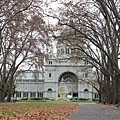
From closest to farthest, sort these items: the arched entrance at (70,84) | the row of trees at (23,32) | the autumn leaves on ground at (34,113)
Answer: the autumn leaves on ground at (34,113), the row of trees at (23,32), the arched entrance at (70,84)

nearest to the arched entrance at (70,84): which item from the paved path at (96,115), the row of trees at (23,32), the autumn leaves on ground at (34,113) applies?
the row of trees at (23,32)

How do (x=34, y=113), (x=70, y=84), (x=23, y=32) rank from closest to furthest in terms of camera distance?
(x=34, y=113), (x=23, y=32), (x=70, y=84)

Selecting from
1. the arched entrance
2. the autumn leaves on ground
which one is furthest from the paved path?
the arched entrance

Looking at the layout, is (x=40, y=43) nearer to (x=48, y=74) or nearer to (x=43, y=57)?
(x=43, y=57)

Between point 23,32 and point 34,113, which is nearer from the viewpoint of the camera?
point 34,113

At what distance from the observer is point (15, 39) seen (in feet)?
114

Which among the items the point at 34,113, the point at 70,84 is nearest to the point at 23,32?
the point at 34,113

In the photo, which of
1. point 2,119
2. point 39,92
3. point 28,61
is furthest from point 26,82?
point 2,119

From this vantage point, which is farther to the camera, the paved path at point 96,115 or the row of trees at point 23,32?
the row of trees at point 23,32

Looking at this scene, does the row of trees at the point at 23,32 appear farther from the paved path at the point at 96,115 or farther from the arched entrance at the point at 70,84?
the arched entrance at the point at 70,84

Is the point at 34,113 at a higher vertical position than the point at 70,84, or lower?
lower

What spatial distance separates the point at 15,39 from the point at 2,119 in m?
24.6

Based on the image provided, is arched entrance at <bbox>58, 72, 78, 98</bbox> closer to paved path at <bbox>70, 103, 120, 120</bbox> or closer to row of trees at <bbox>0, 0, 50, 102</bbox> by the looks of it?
row of trees at <bbox>0, 0, 50, 102</bbox>

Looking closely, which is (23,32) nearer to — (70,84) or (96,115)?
(96,115)
